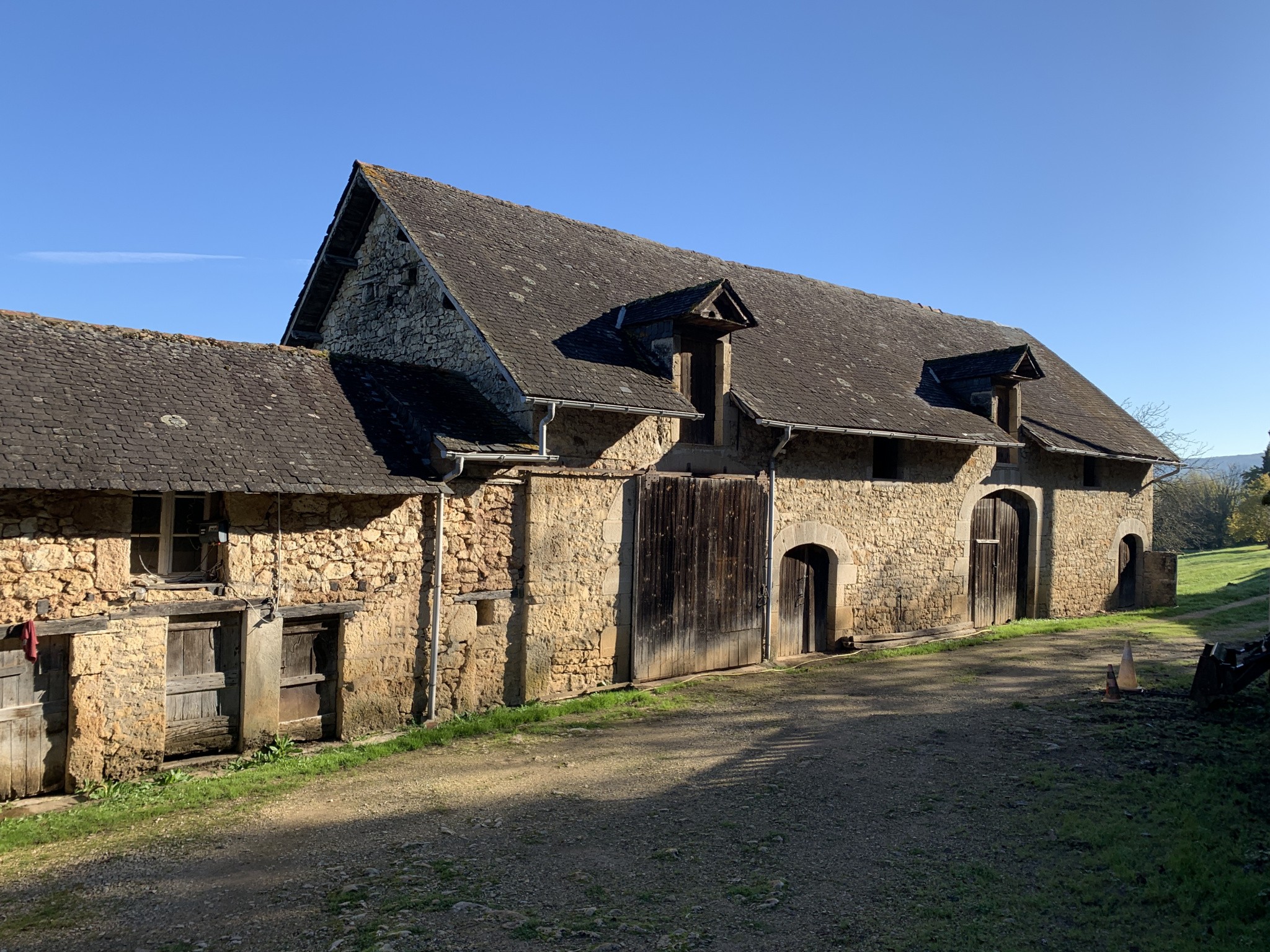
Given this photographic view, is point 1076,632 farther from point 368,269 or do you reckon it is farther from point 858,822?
point 368,269

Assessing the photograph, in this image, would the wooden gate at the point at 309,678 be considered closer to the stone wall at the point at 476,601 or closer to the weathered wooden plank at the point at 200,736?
the weathered wooden plank at the point at 200,736

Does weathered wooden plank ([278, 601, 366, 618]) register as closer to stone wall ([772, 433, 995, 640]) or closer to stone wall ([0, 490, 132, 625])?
stone wall ([0, 490, 132, 625])

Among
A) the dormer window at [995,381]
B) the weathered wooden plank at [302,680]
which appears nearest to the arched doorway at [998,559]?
the dormer window at [995,381]

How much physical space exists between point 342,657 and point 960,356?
43.2 feet

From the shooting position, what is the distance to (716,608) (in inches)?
515

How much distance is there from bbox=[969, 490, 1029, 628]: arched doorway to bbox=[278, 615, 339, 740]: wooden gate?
12132 millimetres

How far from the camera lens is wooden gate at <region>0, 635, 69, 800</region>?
25.6 feet

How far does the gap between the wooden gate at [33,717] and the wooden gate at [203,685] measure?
0.90 m

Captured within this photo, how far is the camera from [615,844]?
6.90 m

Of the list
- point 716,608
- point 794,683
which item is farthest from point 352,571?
point 794,683

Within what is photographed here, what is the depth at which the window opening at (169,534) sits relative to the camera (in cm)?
872

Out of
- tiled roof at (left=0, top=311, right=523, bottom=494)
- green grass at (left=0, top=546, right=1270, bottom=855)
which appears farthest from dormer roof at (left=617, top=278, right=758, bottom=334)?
green grass at (left=0, top=546, right=1270, bottom=855)

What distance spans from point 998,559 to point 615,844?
43.0 feet

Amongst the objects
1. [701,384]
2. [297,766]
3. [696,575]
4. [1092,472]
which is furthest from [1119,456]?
[297,766]
